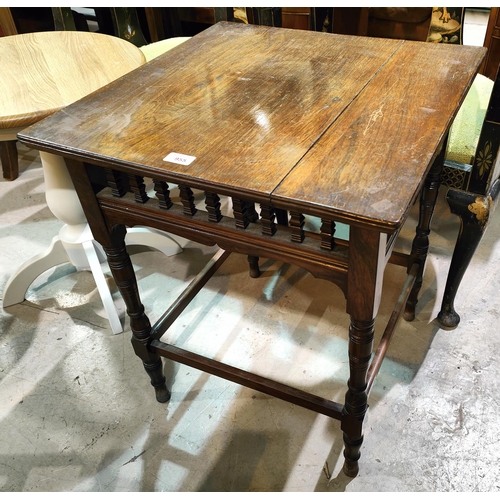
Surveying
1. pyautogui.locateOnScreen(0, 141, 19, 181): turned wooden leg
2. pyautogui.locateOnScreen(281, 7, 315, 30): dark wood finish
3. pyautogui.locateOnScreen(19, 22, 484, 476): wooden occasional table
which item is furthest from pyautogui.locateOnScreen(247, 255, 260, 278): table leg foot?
pyautogui.locateOnScreen(281, 7, 315, 30): dark wood finish

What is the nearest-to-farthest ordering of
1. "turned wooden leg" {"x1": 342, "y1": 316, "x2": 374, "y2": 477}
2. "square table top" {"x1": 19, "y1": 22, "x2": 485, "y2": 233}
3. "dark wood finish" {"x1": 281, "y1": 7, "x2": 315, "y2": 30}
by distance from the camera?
1. "square table top" {"x1": 19, "y1": 22, "x2": 485, "y2": 233}
2. "turned wooden leg" {"x1": 342, "y1": 316, "x2": 374, "y2": 477}
3. "dark wood finish" {"x1": 281, "y1": 7, "x2": 315, "y2": 30}

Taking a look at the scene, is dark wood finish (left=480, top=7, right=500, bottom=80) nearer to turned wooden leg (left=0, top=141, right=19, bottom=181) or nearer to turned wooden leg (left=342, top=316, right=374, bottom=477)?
turned wooden leg (left=342, top=316, right=374, bottom=477)

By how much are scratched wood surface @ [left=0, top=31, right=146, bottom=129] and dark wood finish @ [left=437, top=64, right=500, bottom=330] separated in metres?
0.95

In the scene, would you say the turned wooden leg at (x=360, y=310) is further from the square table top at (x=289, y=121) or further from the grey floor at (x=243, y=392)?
the grey floor at (x=243, y=392)

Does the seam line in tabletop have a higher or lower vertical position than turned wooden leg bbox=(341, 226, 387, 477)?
higher

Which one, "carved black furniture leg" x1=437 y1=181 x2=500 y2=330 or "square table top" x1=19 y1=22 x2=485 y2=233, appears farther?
"carved black furniture leg" x1=437 y1=181 x2=500 y2=330

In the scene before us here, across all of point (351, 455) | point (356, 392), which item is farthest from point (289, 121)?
point (351, 455)

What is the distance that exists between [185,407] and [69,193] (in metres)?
0.70

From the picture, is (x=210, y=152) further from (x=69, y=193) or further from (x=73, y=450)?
(x=73, y=450)

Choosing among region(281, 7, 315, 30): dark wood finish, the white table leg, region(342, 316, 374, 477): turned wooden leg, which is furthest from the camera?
region(281, 7, 315, 30): dark wood finish

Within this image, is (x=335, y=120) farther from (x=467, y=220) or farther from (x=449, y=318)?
(x=449, y=318)

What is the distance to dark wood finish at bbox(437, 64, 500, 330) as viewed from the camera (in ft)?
3.71

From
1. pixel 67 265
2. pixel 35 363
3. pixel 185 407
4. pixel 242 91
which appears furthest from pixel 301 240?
pixel 67 265

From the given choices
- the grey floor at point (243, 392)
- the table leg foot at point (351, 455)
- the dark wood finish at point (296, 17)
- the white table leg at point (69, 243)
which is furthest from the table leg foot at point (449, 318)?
the dark wood finish at point (296, 17)
